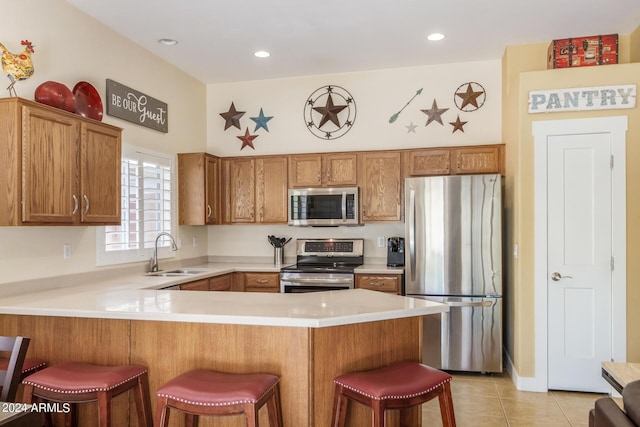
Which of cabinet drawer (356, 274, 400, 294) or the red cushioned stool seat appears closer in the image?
the red cushioned stool seat

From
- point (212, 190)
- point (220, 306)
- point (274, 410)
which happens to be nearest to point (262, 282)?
point (212, 190)

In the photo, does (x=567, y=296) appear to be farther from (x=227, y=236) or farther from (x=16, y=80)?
(x=16, y=80)

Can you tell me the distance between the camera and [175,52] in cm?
438

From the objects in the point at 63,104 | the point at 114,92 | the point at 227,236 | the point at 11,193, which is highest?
the point at 114,92

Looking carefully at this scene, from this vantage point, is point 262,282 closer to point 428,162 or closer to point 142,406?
point 428,162

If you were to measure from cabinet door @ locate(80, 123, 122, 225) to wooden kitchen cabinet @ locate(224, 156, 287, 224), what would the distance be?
185 cm

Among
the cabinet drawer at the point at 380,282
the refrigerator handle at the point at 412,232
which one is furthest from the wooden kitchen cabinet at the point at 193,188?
the refrigerator handle at the point at 412,232

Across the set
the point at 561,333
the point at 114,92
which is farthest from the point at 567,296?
the point at 114,92

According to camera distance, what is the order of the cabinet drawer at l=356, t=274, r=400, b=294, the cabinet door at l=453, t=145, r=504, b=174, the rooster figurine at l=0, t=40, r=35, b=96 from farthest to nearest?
the cabinet door at l=453, t=145, r=504, b=174 → the cabinet drawer at l=356, t=274, r=400, b=294 → the rooster figurine at l=0, t=40, r=35, b=96

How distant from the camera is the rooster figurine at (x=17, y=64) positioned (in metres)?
2.69

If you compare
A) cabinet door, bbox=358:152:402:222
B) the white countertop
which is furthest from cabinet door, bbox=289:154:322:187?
the white countertop

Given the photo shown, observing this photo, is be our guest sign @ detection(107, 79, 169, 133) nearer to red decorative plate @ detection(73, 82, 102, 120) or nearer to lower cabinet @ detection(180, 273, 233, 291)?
red decorative plate @ detection(73, 82, 102, 120)

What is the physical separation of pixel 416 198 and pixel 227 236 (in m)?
2.41

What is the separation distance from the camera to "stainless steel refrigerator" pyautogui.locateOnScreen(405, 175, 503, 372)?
4.00 m
